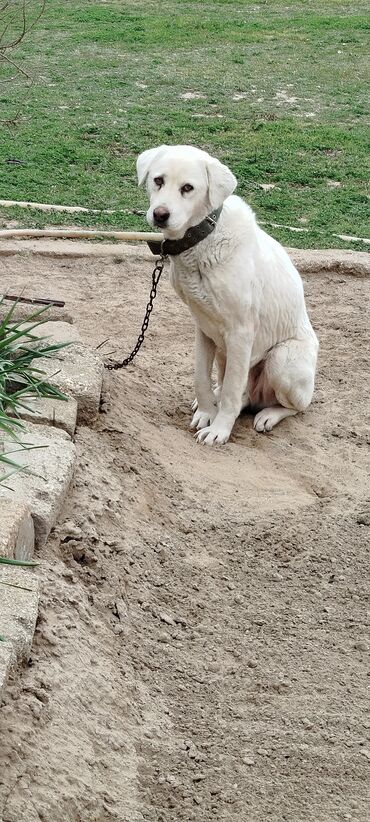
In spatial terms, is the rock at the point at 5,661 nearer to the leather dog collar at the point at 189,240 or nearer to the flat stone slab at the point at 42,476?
the flat stone slab at the point at 42,476

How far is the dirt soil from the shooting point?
3.66 m

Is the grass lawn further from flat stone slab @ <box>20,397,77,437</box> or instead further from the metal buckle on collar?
flat stone slab @ <box>20,397,77,437</box>

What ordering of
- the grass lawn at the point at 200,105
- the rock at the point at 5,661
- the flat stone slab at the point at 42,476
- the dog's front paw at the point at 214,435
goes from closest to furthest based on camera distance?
the rock at the point at 5,661 < the flat stone slab at the point at 42,476 < the dog's front paw at the point at 214,435 < the grass lawn at the point at 200,105

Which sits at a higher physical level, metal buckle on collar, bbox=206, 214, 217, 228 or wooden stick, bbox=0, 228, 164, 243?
metal buckle on collar, bbox=206, 214, 217, 228

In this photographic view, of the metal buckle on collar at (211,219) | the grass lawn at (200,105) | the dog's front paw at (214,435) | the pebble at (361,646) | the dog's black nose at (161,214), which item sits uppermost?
the dog's black nose at (161,214)

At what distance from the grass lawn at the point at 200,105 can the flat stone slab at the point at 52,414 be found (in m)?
4.17

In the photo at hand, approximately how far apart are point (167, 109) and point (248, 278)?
811 centimetres

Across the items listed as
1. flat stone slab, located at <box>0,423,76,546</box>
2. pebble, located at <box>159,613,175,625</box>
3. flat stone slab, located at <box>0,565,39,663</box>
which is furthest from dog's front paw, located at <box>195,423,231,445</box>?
flat stone slab, located at <box>0,565,39,663</box>

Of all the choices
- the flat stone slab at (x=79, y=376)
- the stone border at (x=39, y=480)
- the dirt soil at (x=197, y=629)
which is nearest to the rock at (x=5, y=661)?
the stone border at (x=39, y=480)

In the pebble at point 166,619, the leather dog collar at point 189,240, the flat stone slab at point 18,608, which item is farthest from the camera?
the leather dog collar at point 189,240

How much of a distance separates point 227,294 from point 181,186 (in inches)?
24.7

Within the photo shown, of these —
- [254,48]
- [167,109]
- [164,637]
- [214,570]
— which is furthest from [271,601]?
[254,48]

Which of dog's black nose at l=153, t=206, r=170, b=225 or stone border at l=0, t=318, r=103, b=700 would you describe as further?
dog's black nose at l=153, t=206, r=170, b=225

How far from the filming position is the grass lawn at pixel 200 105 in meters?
10.2
